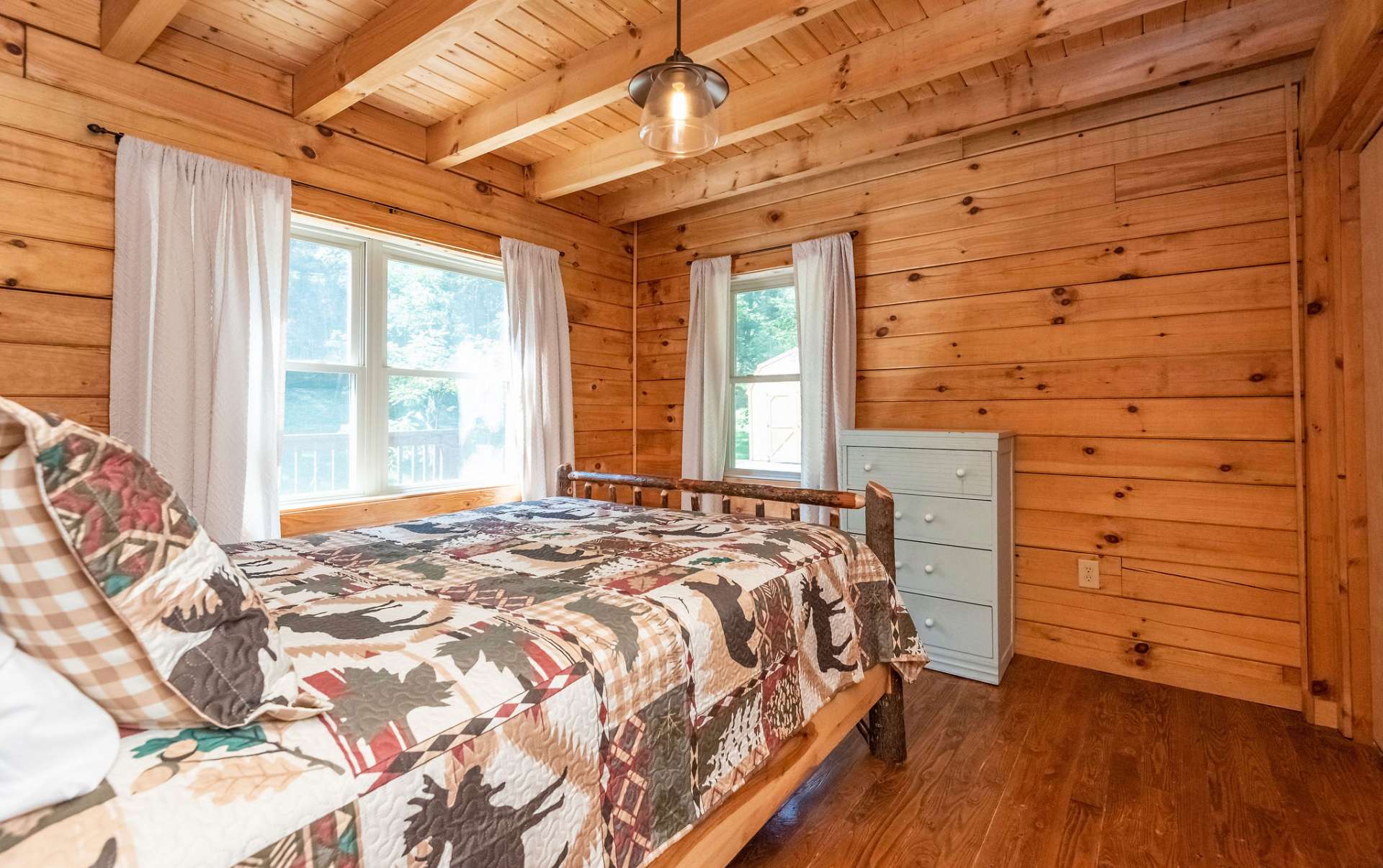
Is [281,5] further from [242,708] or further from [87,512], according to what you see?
[242,708]

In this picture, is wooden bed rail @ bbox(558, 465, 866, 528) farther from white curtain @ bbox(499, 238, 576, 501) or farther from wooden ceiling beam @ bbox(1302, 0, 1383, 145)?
wooden ceiling beam @ bbox(1302, 0, 1383, 145)

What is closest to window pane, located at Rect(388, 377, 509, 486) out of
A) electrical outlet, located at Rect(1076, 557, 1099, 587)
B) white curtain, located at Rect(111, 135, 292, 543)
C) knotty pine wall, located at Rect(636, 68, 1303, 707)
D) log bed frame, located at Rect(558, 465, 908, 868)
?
white curtain, located at Rect(111, 135, 292, 543)

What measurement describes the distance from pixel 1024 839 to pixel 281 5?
3.36m

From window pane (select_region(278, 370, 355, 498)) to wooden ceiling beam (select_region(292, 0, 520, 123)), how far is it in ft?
3.56

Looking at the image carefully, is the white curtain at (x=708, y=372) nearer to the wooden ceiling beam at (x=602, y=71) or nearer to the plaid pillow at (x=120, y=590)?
the wooden ceiling beam at (x=602, y=71)

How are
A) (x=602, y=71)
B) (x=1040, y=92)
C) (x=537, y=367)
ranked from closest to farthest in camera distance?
1. (x=602, y=71)
2. (x=1040, y=92)
3. (x=537, y=367)

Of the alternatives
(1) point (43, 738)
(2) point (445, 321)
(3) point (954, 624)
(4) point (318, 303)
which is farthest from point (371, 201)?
(3) point (954, 624)

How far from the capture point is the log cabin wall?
1.98m

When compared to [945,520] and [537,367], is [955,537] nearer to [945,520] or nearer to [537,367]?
[945,520]

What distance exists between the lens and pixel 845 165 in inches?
125

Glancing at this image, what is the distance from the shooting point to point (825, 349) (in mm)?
3285

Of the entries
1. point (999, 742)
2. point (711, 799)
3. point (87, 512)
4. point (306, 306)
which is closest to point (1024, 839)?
point (999, 742)

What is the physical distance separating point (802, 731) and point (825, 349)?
6.93 feet

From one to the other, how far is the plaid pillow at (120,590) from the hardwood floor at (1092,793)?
51.7 inches
